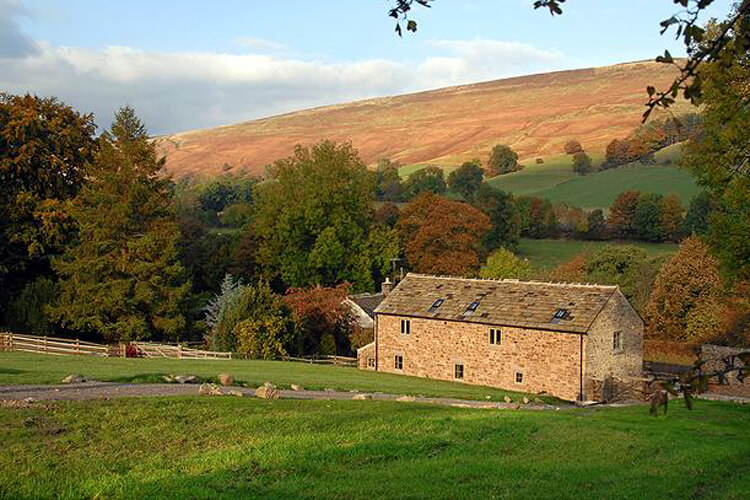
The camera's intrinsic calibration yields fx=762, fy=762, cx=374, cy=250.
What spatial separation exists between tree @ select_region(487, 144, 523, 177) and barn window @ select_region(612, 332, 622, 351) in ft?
340

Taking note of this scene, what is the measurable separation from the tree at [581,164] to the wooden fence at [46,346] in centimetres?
10208

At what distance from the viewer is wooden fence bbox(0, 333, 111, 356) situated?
42188 mm

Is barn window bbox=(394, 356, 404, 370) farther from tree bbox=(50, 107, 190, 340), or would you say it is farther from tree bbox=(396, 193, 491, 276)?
tree bbox=(396, 193, 491, 276)

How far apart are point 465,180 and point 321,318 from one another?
7427 cm

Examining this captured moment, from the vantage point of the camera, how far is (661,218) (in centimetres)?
9031

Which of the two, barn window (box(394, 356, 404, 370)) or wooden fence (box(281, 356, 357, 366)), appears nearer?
barn window (box(394, 356, 404, 370))

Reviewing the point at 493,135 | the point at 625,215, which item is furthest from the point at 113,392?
the point at 493,135

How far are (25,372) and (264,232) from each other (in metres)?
43.5

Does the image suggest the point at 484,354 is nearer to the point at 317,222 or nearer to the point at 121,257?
the point at 121,257

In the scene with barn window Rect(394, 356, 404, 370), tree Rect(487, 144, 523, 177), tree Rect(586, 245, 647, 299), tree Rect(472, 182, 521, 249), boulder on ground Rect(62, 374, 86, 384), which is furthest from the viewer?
tree Rect(487, 144, 523, 177)

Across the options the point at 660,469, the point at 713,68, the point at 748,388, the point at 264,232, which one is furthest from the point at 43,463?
the point at 264,232

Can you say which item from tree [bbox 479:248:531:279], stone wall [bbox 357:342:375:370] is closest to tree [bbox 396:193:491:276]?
tree [bbox 479:248:531:279]

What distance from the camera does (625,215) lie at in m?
92.9

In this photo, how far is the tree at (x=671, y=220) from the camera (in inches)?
3541
